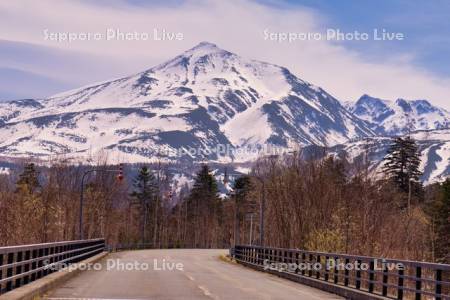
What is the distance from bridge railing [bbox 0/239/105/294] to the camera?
56.9ft

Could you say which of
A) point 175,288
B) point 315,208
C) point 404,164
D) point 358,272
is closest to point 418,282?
point 358,272

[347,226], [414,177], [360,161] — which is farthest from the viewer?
[414,177]

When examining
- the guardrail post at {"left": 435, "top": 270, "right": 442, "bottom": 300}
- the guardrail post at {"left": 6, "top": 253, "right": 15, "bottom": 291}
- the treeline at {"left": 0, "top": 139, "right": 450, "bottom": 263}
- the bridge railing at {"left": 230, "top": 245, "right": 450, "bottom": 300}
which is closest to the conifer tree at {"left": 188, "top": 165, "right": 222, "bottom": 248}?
the treeline at {"left": 0, "top": 139, "right": 450, "bottom": 263}

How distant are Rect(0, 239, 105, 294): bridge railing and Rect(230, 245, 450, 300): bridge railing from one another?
8602 mm

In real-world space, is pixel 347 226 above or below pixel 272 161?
below

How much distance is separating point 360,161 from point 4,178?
33.5 meters

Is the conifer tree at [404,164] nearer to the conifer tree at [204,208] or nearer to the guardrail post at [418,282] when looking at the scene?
the conifer tree at [204,208]

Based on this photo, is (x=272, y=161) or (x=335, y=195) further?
(x=272, y=161)

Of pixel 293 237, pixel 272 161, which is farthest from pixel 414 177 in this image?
pixel 293 237

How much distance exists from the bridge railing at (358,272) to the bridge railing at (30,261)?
28.2 feet

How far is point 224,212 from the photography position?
137 metres

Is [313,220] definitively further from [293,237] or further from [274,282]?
[274,282]

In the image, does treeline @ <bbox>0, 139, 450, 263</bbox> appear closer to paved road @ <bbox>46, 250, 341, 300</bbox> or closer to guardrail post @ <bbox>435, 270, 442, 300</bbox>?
paved road @ <bbox>46, 250, 341, 300</bbox>

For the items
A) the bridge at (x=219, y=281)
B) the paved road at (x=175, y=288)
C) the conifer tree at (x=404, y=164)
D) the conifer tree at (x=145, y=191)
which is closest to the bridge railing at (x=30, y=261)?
the bridge at (x=219, y=281)
